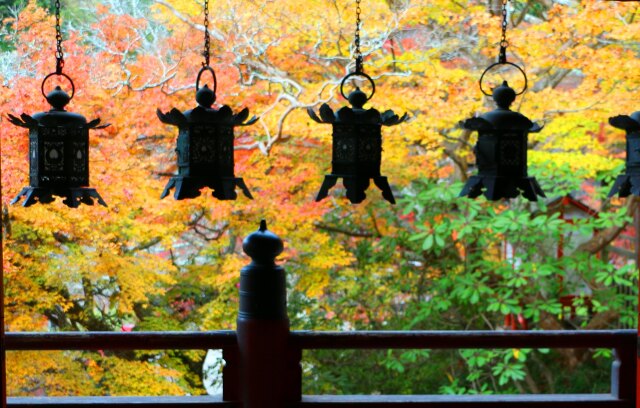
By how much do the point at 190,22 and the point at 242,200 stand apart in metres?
1.41

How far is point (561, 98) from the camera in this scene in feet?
19.3

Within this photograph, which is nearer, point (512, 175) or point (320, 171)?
point (512, 175)

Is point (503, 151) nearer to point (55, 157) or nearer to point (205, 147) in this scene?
point (205, 147)

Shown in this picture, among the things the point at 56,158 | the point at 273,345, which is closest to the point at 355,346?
the point at 273,345

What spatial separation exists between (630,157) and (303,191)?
394 cm

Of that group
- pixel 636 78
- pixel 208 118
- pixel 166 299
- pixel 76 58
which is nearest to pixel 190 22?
pixel 76 58

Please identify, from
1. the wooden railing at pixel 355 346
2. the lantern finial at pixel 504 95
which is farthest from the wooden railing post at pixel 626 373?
the lantern finial at pixel 504 95

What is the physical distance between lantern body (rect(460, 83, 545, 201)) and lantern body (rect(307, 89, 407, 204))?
0.25 meters

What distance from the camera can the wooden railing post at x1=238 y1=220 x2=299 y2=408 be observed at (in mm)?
2324

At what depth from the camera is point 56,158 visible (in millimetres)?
2408

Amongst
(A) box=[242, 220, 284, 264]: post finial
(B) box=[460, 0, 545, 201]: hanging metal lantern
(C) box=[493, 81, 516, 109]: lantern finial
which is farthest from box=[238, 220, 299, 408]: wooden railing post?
(C) box=[493, 81, 516, 109]: lantern finial

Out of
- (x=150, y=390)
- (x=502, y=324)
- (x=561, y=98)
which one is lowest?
(x=150, y=390)

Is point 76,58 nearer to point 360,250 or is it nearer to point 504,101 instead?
point 360,250

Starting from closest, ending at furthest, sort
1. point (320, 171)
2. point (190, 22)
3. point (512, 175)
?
1. point (512, 175)
2. point (190, 22)
3. point (320, 171)
